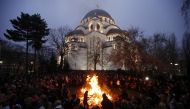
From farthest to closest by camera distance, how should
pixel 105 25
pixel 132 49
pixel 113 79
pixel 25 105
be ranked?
pixel 105 25 → pixel 132 49 → pixel 113 79 → pixel 25 105

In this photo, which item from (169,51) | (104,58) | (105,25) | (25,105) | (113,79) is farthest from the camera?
(105,25)

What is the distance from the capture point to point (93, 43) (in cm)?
8300

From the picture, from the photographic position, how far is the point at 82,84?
2920cm

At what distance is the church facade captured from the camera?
250ft

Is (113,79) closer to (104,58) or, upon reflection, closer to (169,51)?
(169,51)

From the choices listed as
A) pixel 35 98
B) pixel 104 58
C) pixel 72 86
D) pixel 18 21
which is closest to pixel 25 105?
pixel 35 98

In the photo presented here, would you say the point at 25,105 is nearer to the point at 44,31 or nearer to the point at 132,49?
the point at 132,49

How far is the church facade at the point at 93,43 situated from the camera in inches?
3004

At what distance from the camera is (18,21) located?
44094 millimetres

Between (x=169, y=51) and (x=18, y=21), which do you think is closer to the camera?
(x=18, y=21)

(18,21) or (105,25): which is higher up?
(105,25)

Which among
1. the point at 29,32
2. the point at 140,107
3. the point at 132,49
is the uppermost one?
the point at 29,32

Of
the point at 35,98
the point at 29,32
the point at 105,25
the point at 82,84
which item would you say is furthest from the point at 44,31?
the point at 105,25

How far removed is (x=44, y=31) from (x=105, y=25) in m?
46.2
